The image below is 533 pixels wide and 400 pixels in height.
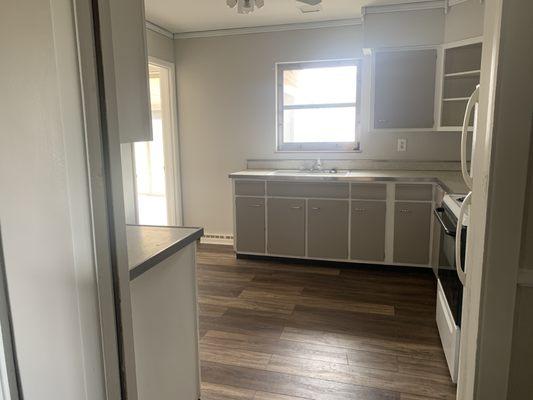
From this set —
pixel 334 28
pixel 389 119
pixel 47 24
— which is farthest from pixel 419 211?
pixel 47 24

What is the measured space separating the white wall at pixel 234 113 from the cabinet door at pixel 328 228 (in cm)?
74

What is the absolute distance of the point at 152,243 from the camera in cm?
156

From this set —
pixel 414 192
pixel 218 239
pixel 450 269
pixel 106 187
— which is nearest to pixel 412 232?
pixel 414 192

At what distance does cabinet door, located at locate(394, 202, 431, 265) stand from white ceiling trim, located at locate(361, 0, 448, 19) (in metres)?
1.68

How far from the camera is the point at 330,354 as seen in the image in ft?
7.76

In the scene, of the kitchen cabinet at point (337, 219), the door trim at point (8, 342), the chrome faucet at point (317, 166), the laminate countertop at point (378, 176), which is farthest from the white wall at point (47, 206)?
the chrome faucet at point (317, 166)

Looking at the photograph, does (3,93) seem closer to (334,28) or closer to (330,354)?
(330,354)

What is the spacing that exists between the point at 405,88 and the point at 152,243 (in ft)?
9.43

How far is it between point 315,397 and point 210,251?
2654 mm

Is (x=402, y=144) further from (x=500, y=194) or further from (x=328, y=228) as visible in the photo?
(x=500, y=194)

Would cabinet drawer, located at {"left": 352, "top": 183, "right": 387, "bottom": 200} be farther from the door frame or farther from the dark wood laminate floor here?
the door frame

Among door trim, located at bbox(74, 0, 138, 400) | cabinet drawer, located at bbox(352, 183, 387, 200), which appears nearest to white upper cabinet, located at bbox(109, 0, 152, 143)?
door trim, located at bbox(74, 0, 138, 400)

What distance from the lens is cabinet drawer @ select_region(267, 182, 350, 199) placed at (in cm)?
364

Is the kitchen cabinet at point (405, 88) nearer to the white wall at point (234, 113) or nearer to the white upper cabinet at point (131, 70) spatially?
the white wall at point (234, 113)
